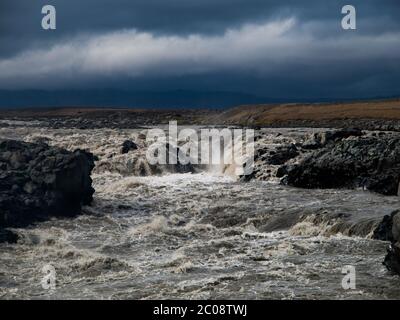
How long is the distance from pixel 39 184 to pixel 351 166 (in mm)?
18943

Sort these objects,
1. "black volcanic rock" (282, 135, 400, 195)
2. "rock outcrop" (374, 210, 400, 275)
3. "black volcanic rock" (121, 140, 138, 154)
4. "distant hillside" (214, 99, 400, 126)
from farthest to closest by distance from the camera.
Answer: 1. "distant hillside" (214, 99, 400, 126)
2. "black volcanic rock" (121, 140, 138, 154)
3. "black volcanic rock" (282, 135, 400, 195)
4. "rock outcrop" (374, 210, 400, 275)

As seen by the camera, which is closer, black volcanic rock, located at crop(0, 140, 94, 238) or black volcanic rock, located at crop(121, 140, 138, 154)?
black volcanic rock, located at crop(0, 140, 94, 238)

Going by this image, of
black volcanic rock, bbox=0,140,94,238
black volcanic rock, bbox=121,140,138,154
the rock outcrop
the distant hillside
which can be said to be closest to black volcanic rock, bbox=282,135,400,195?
black volcanic rock, bbox=0,140,94,238

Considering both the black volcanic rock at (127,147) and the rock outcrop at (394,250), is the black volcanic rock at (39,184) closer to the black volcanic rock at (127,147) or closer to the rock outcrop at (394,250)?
the black volcanic rock at (127,147)

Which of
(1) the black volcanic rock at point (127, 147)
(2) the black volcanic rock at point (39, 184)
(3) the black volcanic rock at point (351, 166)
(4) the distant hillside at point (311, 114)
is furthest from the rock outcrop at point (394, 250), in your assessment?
(4) the distant hillside at point (311, 114)

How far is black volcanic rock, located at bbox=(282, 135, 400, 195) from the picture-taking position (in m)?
36.8

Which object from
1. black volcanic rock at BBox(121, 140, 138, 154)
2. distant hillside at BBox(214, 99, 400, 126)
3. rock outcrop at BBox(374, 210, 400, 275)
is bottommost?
rock outcrop at BBox(374, 210, 400, 275)

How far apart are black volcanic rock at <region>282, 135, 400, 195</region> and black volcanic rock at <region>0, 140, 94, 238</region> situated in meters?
13.8

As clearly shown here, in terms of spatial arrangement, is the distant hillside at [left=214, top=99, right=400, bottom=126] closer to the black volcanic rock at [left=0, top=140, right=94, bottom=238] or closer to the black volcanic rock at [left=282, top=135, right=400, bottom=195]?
the black volcanic rock at [left=282, top=135, right=400, bottom=195]

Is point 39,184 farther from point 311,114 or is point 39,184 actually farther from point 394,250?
point 311,114

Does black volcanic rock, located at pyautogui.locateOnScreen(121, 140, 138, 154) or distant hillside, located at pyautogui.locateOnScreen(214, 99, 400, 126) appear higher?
distant hillside, located at pyautogui.locateOnScreen(214, 99, 400, 126)

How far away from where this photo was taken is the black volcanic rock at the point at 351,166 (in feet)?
121

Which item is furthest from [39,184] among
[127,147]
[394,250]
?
[127,147]
